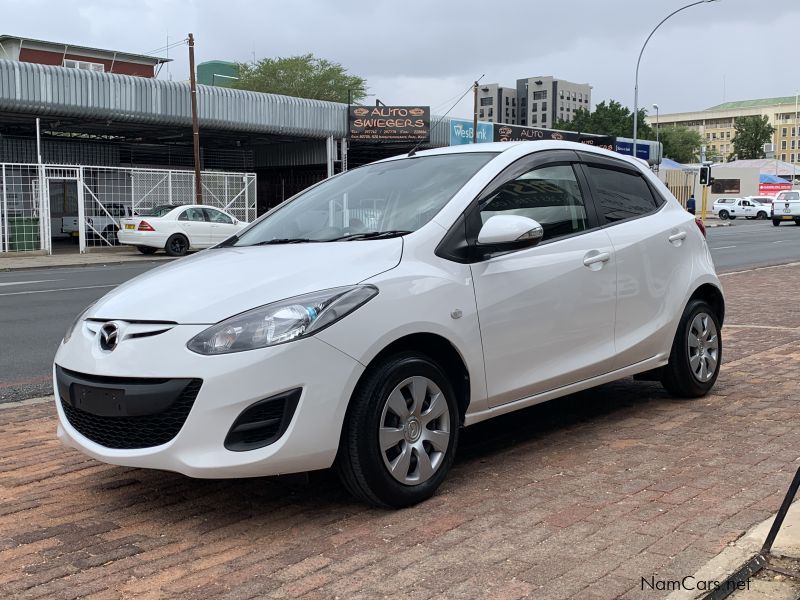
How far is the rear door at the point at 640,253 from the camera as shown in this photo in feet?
16.9

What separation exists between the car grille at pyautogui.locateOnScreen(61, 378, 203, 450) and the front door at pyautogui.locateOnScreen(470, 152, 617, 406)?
148cm

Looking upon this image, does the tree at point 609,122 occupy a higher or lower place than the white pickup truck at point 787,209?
higher

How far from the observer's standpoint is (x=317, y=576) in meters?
3.17

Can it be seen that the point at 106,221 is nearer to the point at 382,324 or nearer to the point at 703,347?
the point at 703,347

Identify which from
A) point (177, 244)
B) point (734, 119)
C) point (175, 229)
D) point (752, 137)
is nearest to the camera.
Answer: point (175, 229)

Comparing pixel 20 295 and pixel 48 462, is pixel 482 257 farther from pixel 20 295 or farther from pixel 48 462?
pixel 20 295

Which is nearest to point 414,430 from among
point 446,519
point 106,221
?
point 446,519

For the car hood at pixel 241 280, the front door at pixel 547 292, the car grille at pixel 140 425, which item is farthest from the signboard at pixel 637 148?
the car grille at pixel 140 425

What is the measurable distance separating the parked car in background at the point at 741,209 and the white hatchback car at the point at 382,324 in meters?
58.6

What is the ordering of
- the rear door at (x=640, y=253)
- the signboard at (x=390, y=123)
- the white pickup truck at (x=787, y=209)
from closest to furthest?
the rear door at (x=640, y=253), the signboard at (x=390, y=123), the white pickup truck at (x=787, y=209)

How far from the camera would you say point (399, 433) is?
377 centimetres

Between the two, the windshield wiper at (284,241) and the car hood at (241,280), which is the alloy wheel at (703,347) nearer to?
the car hood at (241,280)

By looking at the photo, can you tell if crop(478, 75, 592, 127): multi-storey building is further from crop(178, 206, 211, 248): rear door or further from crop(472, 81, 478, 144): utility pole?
crop(178, 206, 211, 248): rear door

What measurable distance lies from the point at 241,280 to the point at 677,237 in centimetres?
315
